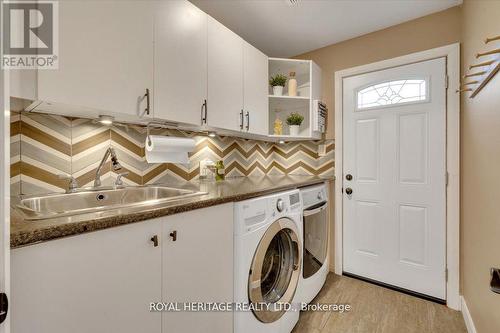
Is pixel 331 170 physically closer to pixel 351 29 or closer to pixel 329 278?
pixel 329 278

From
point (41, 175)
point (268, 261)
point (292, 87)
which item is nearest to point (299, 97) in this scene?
point (292, 87)

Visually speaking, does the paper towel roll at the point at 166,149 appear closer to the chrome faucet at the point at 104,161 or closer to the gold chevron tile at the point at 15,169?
the chrome faucet at the point at 104,161

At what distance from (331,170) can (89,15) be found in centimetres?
229

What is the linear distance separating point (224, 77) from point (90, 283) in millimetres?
1440

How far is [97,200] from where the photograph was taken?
1348mm

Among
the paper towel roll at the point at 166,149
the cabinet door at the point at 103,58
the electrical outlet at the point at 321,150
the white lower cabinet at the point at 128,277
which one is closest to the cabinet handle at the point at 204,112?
the paper towel roll at the point at 166,149

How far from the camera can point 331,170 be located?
2.57 m

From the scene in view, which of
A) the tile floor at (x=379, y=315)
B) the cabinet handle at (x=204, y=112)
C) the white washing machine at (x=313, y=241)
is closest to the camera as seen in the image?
the cabinet handle at (x=204, y=112)

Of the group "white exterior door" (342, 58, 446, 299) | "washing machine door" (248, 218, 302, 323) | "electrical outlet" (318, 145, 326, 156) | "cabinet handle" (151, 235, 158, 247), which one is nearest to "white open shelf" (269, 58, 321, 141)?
"electrical outlet" (318, 145, 326, 156)

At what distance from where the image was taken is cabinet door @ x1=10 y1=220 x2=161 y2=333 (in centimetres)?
64

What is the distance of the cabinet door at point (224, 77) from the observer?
1.62m

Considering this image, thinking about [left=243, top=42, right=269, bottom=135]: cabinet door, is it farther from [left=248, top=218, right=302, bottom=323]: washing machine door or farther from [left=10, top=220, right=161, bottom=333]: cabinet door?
[left=10, top=220, right=161, bottom=333]: cabinet door

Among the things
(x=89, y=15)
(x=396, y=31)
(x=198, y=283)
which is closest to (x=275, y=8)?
(x=396, y=31)

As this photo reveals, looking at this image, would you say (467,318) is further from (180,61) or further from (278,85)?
(180,61)
